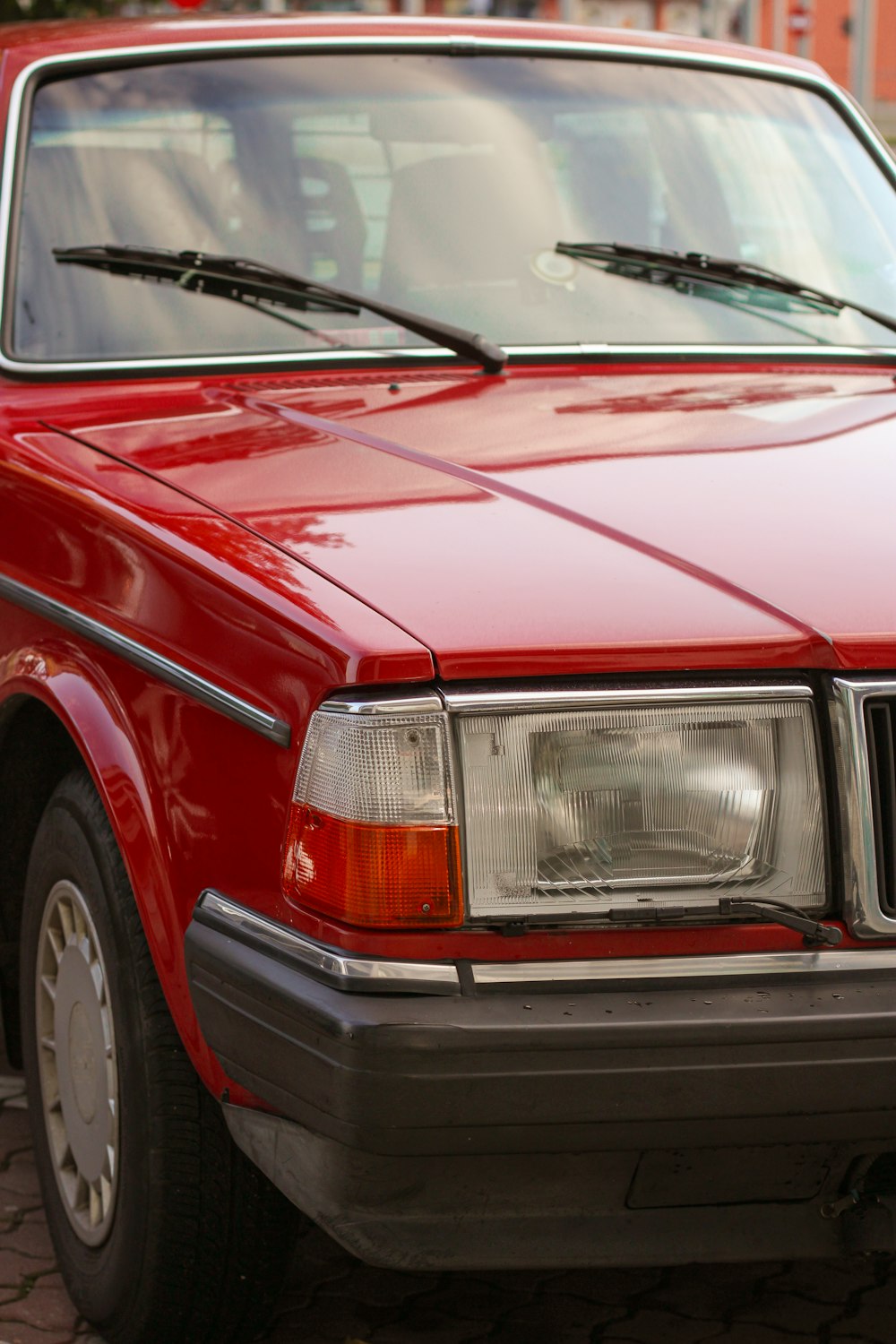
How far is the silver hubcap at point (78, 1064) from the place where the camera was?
8.38 feet

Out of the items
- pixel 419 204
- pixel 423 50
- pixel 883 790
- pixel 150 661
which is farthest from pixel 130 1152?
pixel 423 50

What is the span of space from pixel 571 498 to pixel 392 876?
669 millimetres

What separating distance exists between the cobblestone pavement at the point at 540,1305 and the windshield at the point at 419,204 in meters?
1.55

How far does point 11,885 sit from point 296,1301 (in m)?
0.83

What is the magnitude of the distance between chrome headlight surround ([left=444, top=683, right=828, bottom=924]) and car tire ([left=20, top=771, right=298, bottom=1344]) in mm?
621

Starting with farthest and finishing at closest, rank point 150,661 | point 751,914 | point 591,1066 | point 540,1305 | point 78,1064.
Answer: point 540,1305 → point 78,1064 → point 150,661 → point 751,914 → point 591,1066

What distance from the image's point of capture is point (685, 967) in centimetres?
193

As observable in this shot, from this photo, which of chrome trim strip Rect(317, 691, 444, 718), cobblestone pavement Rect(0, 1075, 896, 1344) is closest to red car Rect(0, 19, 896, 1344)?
chrome trim strip Rect(317, 691, 444, 718)

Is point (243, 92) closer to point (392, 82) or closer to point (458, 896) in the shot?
point (392, 82)

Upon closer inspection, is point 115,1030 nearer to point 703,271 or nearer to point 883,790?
point 883,790

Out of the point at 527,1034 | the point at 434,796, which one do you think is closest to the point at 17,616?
the point at 434,796

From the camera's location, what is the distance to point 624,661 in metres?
1.96

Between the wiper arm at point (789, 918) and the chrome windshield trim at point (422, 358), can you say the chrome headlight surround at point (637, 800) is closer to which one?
the wiper arm at point (789, 918)

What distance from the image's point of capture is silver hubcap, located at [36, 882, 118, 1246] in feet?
8.38
